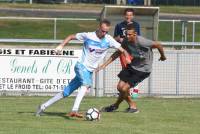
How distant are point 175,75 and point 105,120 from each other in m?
6.59

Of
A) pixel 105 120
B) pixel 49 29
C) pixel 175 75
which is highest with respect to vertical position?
pixel 49 29

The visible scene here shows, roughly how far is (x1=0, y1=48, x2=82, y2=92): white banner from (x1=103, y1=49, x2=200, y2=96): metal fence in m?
1.24

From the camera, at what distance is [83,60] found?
13.9 metres

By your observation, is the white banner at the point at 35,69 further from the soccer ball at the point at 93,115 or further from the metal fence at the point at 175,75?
the soccer ball at the point at 93,115

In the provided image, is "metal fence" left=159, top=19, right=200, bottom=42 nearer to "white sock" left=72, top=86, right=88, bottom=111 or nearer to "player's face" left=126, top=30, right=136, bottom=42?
"player's face" left=126, top=30, right=136, bottom=42

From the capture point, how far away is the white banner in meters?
19.3

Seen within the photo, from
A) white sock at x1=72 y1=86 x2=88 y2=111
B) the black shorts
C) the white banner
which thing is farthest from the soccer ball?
the white banner

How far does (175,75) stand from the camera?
789 inches

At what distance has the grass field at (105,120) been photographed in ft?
40.7

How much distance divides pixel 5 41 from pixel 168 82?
14.4 feet

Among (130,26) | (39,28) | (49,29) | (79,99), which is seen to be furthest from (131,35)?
(39,28)

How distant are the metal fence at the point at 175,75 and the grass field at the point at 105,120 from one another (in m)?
2.27

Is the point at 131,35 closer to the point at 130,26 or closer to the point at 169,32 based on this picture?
the point at 130,26

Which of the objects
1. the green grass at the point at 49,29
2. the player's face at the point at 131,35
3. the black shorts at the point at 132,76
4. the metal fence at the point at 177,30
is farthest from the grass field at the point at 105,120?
the green grass at the point at 49,29
